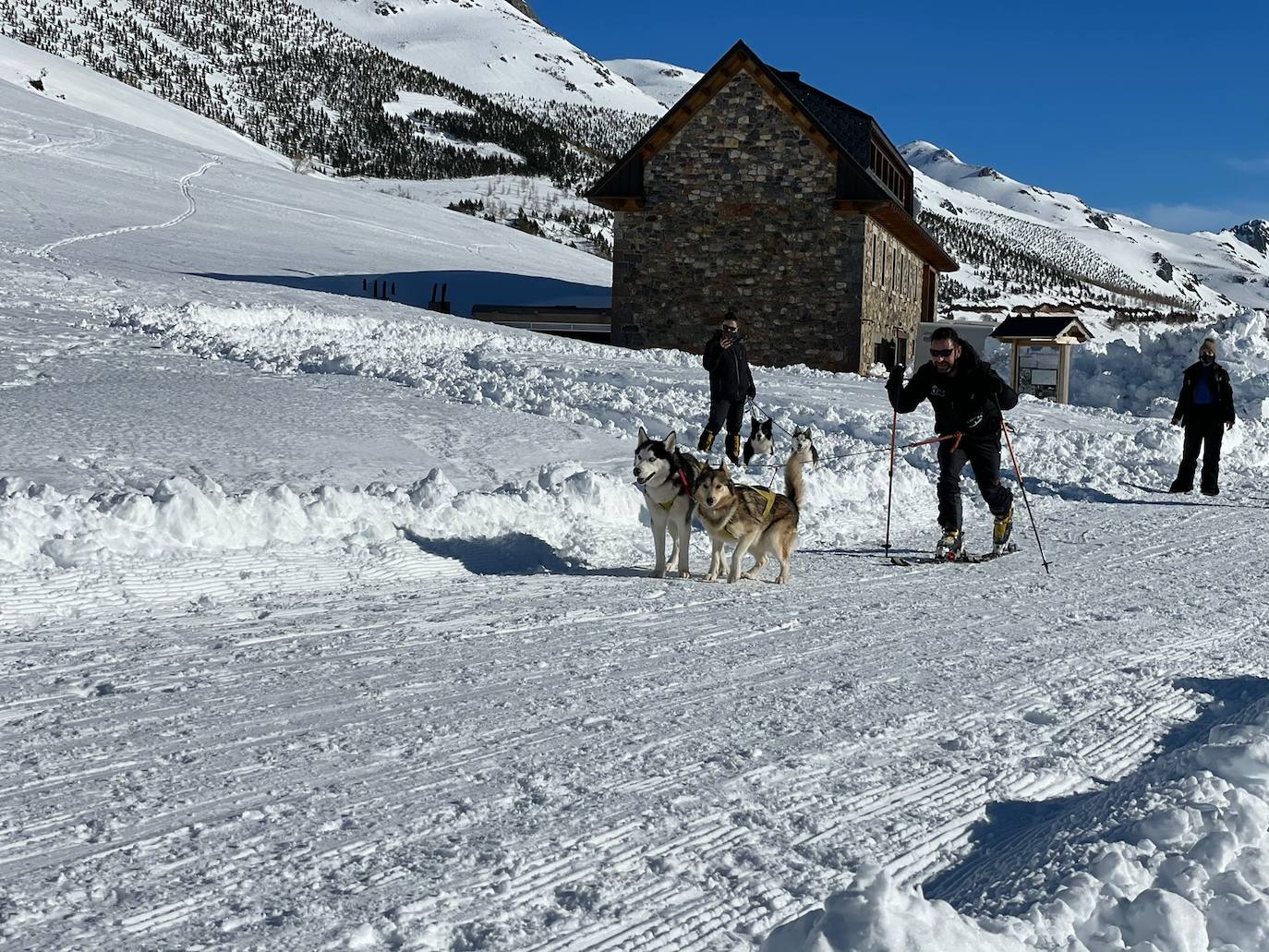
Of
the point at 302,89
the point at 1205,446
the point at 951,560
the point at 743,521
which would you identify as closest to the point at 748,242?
the point at 1205,446

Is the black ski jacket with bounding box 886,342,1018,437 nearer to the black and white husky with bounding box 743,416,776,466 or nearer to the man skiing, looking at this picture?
the man skiing

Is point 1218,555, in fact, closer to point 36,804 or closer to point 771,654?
point 771,654

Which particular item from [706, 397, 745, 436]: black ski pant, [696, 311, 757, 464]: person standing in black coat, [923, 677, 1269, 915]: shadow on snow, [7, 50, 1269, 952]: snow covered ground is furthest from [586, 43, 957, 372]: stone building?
[923, 677, 1269, 915]: shadow on snow

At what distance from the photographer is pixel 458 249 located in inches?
1738

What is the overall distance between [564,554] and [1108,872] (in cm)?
533

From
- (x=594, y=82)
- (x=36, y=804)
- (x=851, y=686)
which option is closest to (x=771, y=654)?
(x=851, y=686)

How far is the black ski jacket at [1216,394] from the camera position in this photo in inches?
527

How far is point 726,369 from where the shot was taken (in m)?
12.7

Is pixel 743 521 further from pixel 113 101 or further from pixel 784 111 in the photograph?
pixel 113 101

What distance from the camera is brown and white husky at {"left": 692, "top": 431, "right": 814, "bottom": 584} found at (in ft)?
24.3

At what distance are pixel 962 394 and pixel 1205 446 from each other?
6.26m

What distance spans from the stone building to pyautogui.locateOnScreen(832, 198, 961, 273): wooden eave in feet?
0.24

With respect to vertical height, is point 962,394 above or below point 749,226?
below

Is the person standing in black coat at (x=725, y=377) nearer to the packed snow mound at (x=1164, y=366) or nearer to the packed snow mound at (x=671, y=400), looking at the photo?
the packed snow mound at (x=671, y=400)
